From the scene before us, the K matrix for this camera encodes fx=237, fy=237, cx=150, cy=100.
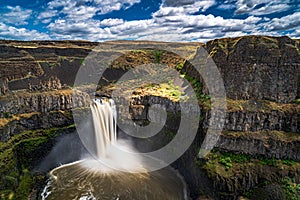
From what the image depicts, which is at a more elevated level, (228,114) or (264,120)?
(228,114)

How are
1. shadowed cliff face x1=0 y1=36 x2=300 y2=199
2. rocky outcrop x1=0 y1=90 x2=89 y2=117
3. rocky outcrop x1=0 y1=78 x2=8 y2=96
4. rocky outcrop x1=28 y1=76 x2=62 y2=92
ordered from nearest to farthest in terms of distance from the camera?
1. shadowed cliff face x1=0 y1=36 x2=300 y2=199
2. rocky outcrop x1=0 y1=90 x2=89 y2=117
3. rocky outcrop x1=0 y1=78 x2=8 y2=96
4. rocky outcrop x1=28 y1=76 x2=62 y2=92

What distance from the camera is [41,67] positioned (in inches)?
1102

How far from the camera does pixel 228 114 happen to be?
16.1 m

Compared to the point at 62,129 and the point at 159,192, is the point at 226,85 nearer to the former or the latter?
the point at 159,192

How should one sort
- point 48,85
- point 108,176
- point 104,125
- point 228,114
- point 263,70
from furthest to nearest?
point 48,85 < point 104,125 < point 108,176 < point 263,70 < point 228,114

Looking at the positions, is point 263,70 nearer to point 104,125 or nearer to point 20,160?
point 104,125

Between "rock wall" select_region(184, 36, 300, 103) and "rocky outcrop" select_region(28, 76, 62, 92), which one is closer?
"rock wall" select_region(184, 36, 300, 103)

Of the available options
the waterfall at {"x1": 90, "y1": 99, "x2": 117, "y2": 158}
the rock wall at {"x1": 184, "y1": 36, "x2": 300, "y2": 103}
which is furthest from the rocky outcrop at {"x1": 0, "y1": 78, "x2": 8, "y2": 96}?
the rock wall at {"x1": 184, "y1": 36, "x2": 300, "y2": 103}

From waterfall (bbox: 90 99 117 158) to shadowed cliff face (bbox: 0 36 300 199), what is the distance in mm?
2244

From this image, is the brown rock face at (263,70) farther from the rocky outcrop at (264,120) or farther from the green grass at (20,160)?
the green grass at (20,160)

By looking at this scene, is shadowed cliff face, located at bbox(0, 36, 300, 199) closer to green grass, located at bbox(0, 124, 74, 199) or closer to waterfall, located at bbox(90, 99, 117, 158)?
green grass, located at bbox(0, 124, 74, 199)

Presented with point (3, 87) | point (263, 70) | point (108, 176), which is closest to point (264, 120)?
point (263, 70)

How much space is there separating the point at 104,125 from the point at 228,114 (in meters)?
11.3

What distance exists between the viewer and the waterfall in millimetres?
21562
